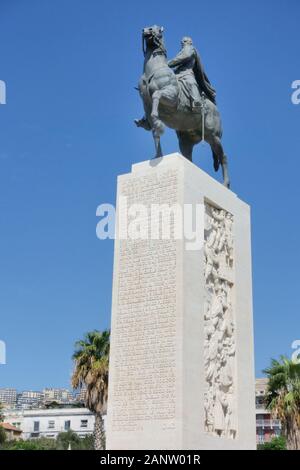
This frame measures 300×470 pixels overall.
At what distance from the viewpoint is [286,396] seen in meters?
29.2

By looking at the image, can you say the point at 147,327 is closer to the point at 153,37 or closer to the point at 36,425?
the point at 153,37

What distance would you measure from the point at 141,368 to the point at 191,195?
3227 millimetres

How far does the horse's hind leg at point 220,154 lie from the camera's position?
15.0 m

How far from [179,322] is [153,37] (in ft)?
18.5

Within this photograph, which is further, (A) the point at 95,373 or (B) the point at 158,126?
(A) the point at 95,373

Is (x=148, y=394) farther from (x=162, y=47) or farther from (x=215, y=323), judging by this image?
(x=162, y=47)

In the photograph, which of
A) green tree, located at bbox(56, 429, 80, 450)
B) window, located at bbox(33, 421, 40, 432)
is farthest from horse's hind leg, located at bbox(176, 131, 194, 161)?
window, located at bbox(33, 421, 40, 432)

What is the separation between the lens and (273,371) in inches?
1198

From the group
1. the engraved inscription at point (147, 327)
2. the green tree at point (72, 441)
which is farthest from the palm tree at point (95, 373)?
the green tree at point (72, 441)

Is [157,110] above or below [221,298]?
above

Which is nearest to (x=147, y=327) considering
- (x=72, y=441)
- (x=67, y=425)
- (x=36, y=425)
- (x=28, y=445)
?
(x=28, y=445)

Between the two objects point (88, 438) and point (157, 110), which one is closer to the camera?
point (157, 110)

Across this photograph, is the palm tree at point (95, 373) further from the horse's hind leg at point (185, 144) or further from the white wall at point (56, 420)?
the white wall at point (56, 420)
